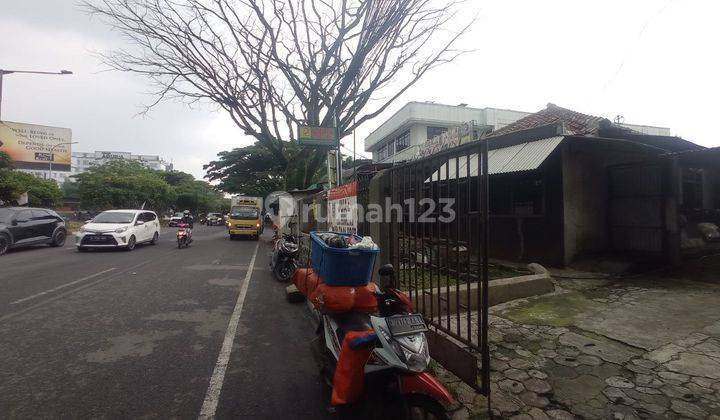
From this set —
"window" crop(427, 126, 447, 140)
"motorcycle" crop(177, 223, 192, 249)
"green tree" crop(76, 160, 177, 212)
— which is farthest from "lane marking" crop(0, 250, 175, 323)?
"green tree" crop(76, 160, 177, 212)

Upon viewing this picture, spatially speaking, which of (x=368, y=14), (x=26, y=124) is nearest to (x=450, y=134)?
(x=368, y=14)

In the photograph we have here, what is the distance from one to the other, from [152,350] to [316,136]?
6.92m

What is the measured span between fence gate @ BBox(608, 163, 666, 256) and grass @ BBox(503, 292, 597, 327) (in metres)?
3.50

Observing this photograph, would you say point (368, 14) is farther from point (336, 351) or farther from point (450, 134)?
point (336, 351)

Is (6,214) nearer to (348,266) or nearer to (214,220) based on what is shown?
(348,266)

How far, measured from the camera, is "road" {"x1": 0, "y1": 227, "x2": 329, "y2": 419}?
2.93 m

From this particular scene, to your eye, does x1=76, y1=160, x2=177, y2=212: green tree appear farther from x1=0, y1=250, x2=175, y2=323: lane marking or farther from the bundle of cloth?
the bundle of cloth

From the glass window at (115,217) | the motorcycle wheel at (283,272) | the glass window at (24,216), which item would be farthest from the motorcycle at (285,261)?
the glass window at (24,216)

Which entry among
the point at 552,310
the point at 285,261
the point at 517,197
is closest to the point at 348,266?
the point at 552,310

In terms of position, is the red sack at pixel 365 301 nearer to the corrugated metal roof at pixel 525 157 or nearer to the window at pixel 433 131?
the corrugated metal roof at pixel 525 157

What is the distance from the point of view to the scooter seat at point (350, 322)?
10.1 ft

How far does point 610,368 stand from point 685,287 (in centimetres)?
445

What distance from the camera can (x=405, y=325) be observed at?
2.43m

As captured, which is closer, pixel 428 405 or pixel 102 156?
pixel 428 405
